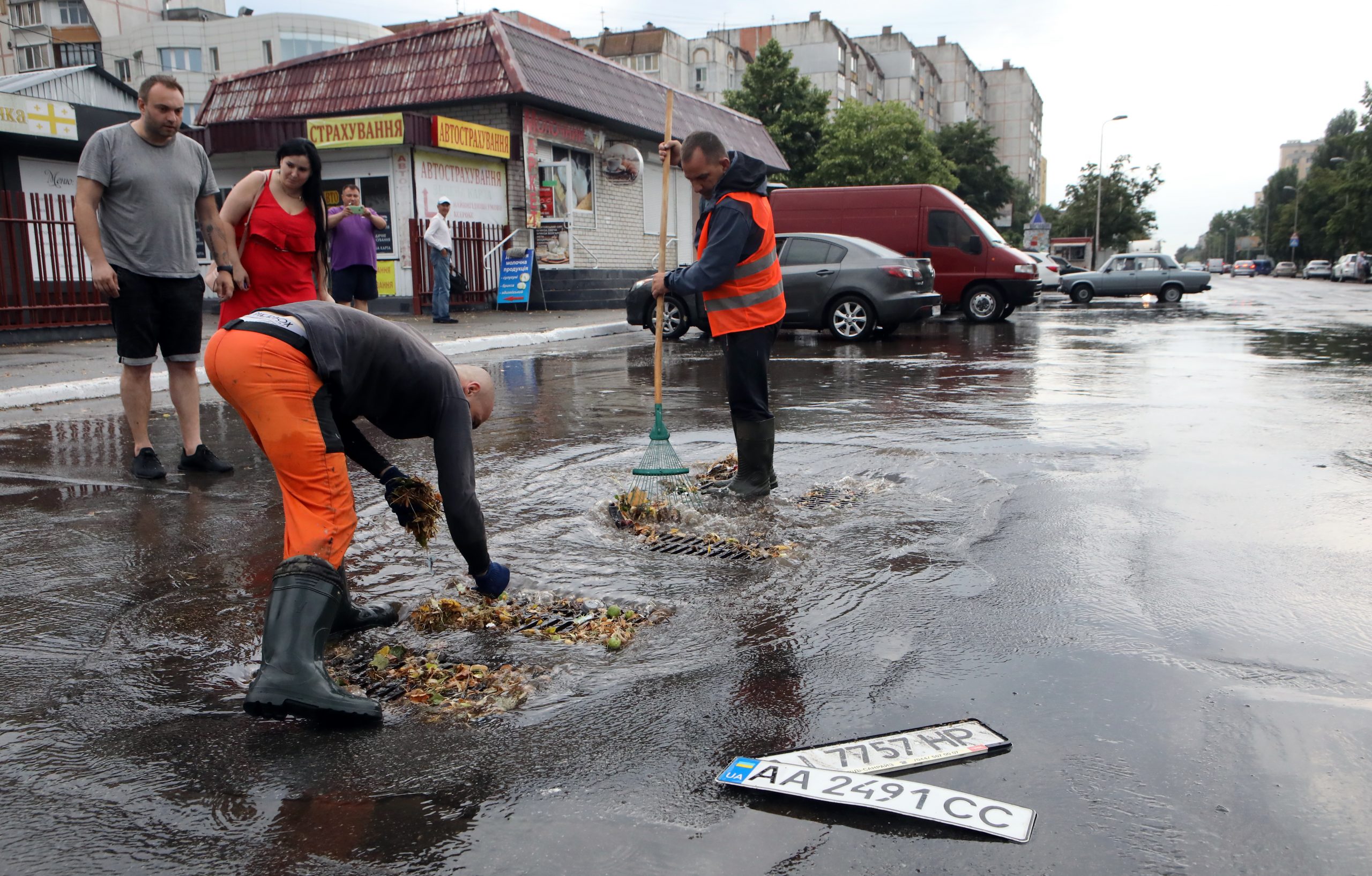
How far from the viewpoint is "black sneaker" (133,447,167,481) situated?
5590 millimetres

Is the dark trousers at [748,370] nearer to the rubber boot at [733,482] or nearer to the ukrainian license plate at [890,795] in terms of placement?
the rubber boot at [733,482]

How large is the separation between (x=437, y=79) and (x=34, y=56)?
230ft

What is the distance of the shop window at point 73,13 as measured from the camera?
7144 cm

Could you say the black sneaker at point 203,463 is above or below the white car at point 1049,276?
below

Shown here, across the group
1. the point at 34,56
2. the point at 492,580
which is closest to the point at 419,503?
the point at 492,580

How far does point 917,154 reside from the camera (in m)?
49.5

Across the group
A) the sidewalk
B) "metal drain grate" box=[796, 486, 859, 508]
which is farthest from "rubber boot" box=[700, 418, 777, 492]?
the sidewalk

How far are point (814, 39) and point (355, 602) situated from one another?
274 ft

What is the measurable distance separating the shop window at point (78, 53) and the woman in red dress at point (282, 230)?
7931cm

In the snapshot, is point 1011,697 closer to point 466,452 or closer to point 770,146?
point 466,452

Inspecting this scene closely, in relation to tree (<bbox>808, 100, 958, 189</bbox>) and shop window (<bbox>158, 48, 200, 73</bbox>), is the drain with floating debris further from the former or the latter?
shop window (<bbox>158, 48, 200, 73</bbox>)

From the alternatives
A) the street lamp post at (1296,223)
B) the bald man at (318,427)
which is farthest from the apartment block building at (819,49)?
the bald man at (318,427)

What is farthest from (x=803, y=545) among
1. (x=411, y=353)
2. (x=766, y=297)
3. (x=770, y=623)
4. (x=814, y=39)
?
(x=814, y=39)

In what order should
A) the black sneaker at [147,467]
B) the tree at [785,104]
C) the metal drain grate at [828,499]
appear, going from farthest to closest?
the tree at [785,104] < the black sneaker at [147,467] < the metal drain grate at [828,499]
